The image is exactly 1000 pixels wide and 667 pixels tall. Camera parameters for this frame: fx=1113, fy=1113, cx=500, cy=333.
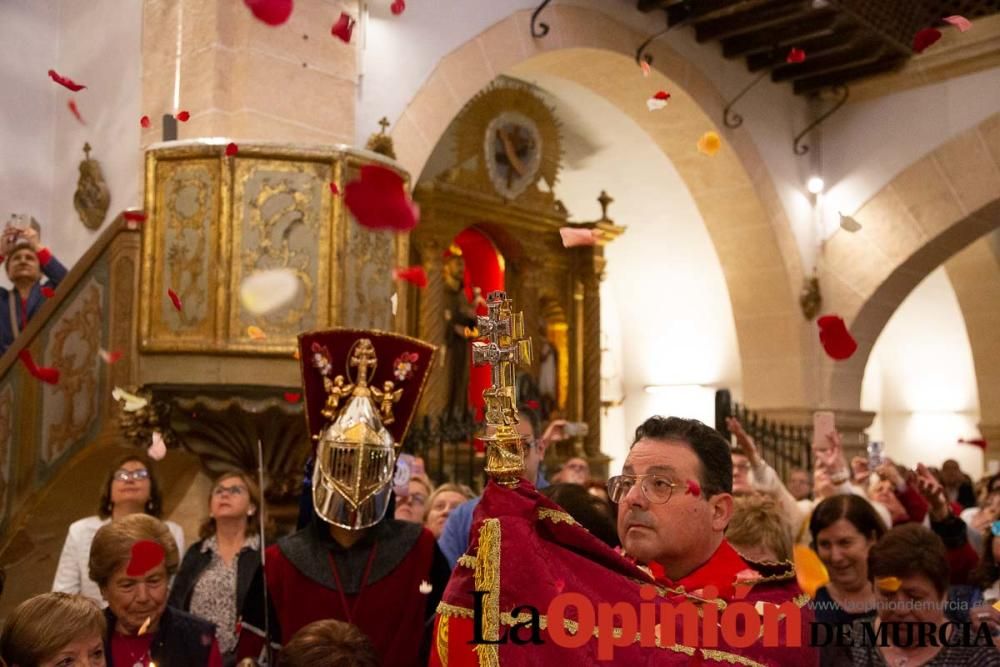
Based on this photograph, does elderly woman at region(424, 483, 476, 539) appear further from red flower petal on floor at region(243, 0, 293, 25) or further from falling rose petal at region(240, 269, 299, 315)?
red flower petal on floor at region(243, 0, 293, 25)

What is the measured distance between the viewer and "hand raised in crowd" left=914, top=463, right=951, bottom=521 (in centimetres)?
419

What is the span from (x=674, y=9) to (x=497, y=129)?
1.89 meters

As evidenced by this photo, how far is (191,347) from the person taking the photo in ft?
17.1

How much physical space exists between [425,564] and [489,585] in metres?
1.50

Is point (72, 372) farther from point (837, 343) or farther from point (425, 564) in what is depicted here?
point (837, 343)

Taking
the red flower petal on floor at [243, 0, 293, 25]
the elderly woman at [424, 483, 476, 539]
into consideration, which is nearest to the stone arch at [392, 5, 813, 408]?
the red flower petal on floor at [243, 0, 293, 25]

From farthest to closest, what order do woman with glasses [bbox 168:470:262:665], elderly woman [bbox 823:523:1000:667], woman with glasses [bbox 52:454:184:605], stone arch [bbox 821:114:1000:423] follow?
stone arch [bbox 821:114:1000:423] → woman with glasses [bbox 52:454:184:605] → woman with glasses [bbox 168:470:262:665] → elderly woman [bbox 823:523:1000:667]

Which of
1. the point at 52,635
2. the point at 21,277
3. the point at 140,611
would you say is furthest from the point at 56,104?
the point at 52,635

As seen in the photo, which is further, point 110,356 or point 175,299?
point 110,356

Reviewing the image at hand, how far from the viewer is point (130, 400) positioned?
5133 millimetres

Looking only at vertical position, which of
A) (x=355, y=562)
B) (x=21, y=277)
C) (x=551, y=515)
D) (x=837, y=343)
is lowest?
(x=355, y=562)

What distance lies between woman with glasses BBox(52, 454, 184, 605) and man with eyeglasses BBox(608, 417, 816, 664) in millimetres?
2493

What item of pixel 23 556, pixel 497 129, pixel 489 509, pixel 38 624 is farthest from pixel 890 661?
pixel 497 129

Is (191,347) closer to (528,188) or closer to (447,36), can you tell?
(447,36)
